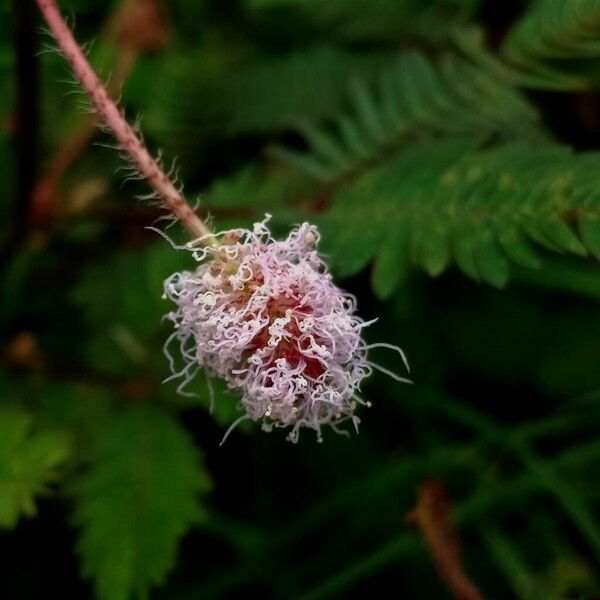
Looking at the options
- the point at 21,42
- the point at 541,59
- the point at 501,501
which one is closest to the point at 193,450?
the point at 501,501

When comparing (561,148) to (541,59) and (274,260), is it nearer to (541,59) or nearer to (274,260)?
(541,59)

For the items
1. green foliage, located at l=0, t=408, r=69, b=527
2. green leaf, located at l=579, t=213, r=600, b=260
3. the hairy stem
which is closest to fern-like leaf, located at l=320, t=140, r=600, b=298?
green leaf, located at l=579, t=213, r=600, b=260

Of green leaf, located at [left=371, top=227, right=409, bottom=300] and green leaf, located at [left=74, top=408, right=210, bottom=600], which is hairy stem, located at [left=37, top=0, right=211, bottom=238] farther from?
green leaf, located at [left=74, top=408, right=210, bottom=600]

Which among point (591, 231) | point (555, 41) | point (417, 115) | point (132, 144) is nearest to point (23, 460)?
point (132, 144)

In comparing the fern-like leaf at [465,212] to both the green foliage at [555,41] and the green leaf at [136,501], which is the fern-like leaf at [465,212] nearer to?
the green foliage at [555,41]

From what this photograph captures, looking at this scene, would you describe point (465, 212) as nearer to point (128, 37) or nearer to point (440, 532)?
point (440, 532)

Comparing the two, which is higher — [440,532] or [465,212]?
[465,212]
